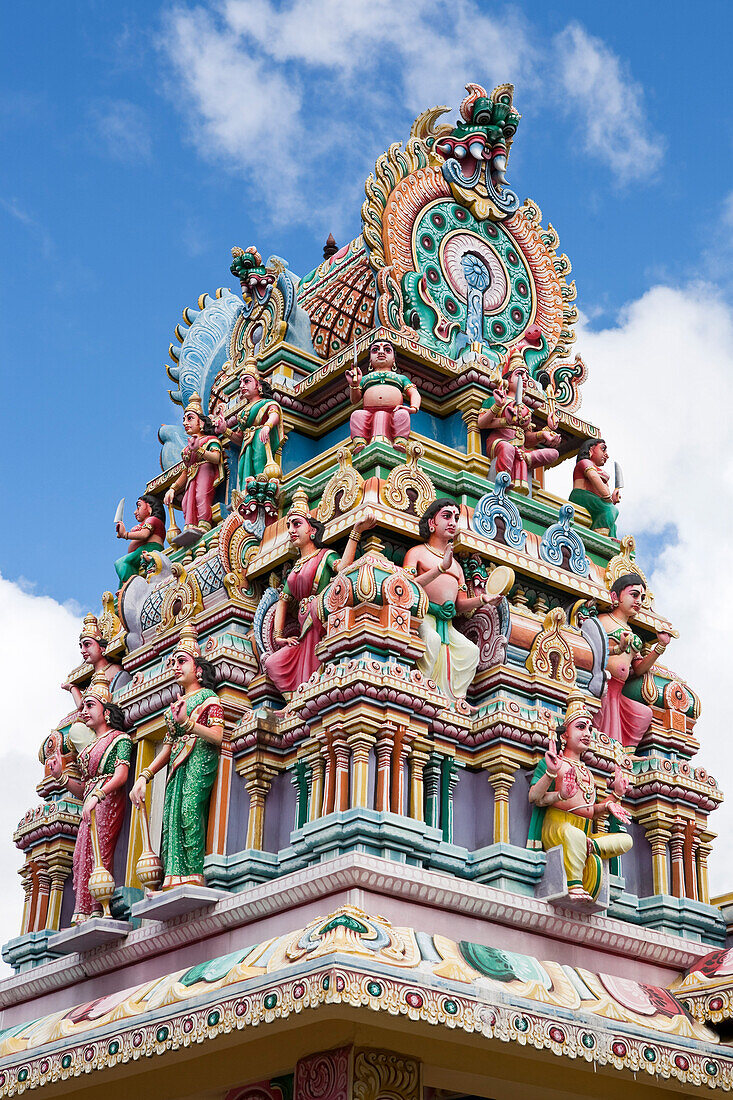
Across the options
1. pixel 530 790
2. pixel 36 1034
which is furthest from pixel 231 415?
pixel 36 1034

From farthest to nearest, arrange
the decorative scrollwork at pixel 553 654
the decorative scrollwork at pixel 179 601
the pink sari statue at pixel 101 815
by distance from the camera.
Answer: the decorative scrollwork at pixel 179 601 → the pink sari statue at pixel 101 815 → the decorative scrollwork at pixel 553 654

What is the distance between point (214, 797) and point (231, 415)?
6376 mm

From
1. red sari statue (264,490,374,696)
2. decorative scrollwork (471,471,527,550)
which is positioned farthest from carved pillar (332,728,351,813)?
decorative scrollwork (471,471,527,550)

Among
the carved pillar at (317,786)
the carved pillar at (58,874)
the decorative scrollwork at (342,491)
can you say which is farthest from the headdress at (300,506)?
the carved pillar at (58,874)

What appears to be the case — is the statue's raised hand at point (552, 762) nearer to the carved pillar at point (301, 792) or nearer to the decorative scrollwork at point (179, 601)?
the carved pillar at point (301, 792)

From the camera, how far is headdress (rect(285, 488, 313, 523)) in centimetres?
1819

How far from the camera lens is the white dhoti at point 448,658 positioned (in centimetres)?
1689

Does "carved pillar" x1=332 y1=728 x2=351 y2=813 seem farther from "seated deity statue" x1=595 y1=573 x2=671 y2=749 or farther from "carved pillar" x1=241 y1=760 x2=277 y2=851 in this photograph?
"seated deity statue" x1=595 y1=573 x2=671 y2=749

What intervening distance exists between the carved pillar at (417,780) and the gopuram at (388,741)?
0.03 metres

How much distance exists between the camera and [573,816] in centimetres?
1656

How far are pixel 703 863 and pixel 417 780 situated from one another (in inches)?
183

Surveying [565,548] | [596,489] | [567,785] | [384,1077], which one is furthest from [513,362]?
[384,1077]

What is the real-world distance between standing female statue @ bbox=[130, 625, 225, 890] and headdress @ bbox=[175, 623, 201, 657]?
0.10m

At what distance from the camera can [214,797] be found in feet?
56.2
